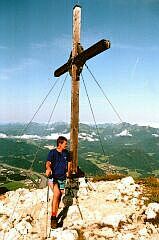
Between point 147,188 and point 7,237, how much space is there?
577cm

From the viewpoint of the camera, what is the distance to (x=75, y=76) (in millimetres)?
10781

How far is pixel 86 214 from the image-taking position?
361 inches

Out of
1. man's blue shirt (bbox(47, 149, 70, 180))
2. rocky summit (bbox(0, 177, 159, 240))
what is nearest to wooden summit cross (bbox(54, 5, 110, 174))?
rocky summit (bbox(0, 177, 159, 240))

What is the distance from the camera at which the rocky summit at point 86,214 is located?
7.77 m

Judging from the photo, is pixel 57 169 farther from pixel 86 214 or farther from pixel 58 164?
pixel 86 214

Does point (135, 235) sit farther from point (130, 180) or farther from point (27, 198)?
point (27, 198)

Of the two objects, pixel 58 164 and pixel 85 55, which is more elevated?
pixel 85 55

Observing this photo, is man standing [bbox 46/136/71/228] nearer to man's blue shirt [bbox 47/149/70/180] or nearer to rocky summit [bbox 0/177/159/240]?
man's blue shirt [bbox 47/149/70/180]

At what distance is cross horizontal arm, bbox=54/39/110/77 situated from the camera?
861 cm

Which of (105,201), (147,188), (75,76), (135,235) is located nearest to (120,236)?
(135,235)

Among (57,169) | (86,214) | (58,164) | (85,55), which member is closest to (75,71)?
(85,55)

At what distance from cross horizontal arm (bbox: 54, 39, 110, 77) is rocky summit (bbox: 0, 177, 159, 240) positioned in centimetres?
472

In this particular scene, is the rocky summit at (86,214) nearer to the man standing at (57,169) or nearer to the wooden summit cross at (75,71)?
A: the man standing at (57,169)

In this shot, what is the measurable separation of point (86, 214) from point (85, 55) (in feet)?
17.6
